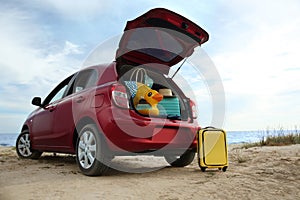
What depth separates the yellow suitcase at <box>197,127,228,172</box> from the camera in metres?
3.99

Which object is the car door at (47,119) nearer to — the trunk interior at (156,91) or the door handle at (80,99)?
the door handle at (80,99)

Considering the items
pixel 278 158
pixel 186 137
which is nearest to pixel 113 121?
pixel 186 137

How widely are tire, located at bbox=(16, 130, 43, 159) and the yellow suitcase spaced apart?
316 centimetres

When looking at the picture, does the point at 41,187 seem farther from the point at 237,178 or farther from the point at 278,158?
the point at 278,158

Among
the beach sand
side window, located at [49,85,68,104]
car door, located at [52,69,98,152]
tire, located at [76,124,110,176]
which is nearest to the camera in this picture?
the beach sand

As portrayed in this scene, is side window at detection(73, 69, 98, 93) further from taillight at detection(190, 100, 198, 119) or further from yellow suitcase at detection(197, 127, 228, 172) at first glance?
yellow suitcase at detection(197, 127, 228, 172)

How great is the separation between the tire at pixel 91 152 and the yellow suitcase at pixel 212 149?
1.23 metres

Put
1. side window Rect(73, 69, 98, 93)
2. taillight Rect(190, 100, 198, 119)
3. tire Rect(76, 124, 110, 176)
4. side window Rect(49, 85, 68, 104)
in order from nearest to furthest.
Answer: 1. tire Rect(76, 124, 110, 176)
2. side window Rect(73, 69, 98, 93)
3. taillight Rect(190, 100, 198, 119)
4. side window Rect(49, 85, 68, 104)

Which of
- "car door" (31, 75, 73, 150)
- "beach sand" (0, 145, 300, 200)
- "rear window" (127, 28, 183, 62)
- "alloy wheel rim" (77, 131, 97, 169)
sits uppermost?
"rear window" (127, 28, 183, 62)

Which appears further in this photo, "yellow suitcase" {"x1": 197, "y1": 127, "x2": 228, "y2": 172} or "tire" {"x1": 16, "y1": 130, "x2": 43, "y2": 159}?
"tire" {"x1": 16, "y1": 130, "x2": 43, "y2": 159}

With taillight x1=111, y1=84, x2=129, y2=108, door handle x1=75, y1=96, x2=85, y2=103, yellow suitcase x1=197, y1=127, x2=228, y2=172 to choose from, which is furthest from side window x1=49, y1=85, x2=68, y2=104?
yellow suitcase x1=197, y1=127, x2=228, y2=172

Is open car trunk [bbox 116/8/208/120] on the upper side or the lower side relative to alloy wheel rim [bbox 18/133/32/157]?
upper

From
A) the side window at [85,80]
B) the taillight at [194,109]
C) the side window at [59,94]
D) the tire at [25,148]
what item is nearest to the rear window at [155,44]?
the side window at [85,80]

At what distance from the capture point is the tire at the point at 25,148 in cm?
563
